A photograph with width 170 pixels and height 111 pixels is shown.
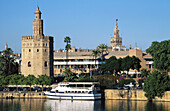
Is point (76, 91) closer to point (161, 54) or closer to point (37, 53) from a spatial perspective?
point (37, 53)

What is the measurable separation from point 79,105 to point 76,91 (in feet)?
30.7

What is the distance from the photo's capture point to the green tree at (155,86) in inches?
3332

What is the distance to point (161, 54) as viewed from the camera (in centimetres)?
10794

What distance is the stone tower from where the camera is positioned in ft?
369

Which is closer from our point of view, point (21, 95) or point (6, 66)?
point (21, 95)

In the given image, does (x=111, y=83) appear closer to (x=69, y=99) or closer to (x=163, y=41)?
(x=69, y=99)

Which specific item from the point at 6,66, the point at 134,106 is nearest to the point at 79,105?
the point at 134,106

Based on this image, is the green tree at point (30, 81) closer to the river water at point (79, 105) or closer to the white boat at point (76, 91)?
the white boat at point (76, 91)

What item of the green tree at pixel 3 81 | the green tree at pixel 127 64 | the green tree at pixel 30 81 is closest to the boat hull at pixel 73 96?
the green tree at pixel 30 81

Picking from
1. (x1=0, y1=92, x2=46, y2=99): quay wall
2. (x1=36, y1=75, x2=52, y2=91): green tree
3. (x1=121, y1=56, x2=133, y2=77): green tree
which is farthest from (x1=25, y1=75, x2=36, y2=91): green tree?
(x1=121, y1=56, x2=133, y2=77): green tree

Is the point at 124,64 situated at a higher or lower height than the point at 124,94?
higher

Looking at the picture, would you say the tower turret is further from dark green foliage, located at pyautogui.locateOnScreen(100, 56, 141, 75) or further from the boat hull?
the boat hull

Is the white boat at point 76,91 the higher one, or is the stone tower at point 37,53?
the stone tower at point 37,53

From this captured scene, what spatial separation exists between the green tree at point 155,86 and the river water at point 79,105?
2.11 m
